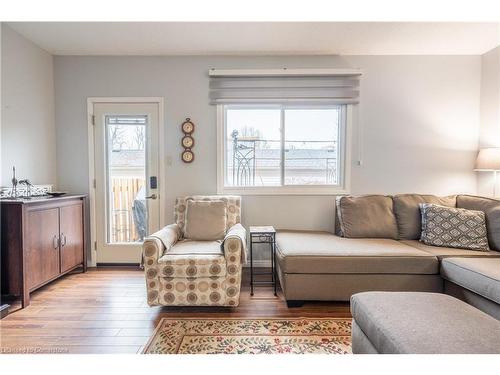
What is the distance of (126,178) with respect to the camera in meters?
3.08

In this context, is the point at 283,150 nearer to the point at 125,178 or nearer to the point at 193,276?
the point at 193,276

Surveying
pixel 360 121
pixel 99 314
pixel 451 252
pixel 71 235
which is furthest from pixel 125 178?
pixel 451 252

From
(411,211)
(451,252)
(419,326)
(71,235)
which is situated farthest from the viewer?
(71,235)

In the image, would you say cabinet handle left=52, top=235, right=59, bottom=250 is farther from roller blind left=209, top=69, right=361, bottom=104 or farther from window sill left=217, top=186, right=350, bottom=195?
roller blind left=209, top=69, right=361, bottom=104

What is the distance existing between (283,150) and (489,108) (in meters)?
2.25

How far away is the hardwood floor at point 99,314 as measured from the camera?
1681mm

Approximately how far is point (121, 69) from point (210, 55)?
1.03 meters

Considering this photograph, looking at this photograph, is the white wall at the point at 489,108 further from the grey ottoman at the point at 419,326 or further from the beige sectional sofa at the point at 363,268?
the grey ottoman at the point at 419,326

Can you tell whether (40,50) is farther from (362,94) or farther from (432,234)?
(432,234)

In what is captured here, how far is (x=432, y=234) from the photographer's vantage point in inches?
92.8

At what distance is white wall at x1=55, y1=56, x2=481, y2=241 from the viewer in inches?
117

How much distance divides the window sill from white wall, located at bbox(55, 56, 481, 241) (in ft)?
0.24

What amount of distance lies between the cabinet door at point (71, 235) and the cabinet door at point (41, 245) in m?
0.08

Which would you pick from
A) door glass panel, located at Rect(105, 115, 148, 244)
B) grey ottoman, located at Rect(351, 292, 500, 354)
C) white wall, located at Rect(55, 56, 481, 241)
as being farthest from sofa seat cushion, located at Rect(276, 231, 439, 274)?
door glass panel, located at Rect(105, 115, 148, 244)
